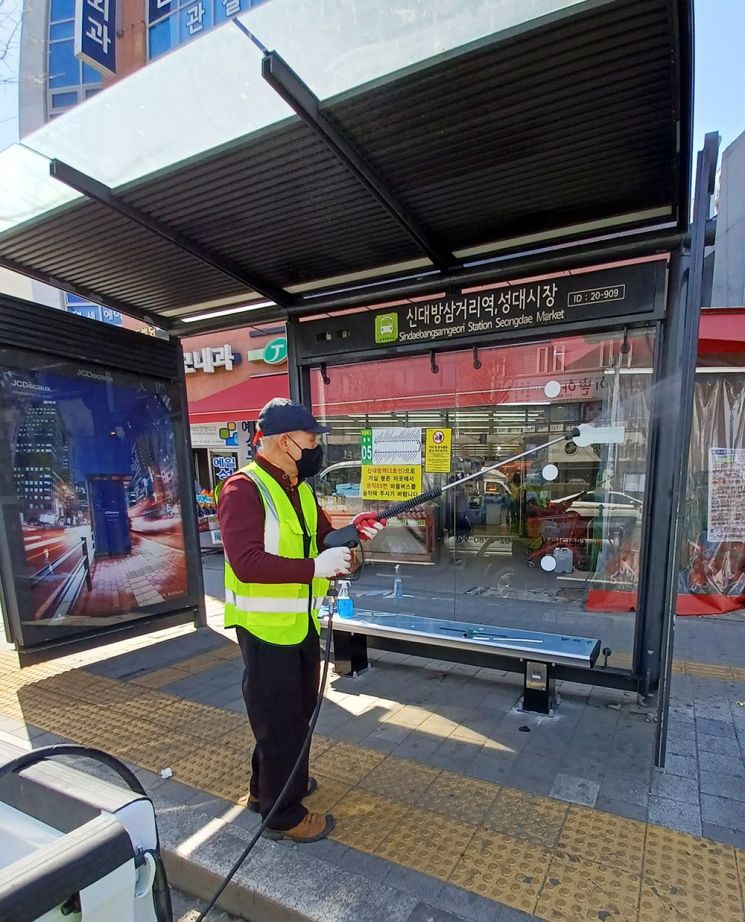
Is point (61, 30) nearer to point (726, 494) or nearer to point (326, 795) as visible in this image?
point (726, 494)

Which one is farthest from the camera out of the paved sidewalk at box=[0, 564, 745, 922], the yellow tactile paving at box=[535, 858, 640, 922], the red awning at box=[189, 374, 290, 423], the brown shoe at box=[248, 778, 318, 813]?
the red awning at box=[189, 374, 290, 423]

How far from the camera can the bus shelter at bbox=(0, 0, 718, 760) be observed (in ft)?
7.27

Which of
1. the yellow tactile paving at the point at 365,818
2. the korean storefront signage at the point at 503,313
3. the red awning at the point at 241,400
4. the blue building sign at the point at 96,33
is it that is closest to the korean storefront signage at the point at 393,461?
the korean storefront signage at the point at 503,313

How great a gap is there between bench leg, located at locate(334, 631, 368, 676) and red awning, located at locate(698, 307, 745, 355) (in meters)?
4.28

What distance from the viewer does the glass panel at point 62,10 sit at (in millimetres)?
12266

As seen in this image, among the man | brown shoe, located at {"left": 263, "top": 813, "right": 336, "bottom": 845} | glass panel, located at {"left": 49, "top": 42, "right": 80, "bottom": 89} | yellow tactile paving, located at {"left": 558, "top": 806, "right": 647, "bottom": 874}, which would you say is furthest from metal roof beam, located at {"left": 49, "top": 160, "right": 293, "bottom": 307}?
glass panel, located at {"left": 49, "top": 42, "right": 80, "bottom": 89}

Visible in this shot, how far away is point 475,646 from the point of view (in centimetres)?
346

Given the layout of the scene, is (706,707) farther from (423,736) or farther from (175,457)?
(175,457)

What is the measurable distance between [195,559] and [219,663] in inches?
48.7

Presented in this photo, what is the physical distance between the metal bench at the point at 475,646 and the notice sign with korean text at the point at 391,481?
102 cm

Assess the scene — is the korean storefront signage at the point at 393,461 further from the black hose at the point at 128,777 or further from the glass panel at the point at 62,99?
the glass panel at the point at 62,99

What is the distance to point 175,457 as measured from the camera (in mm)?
5227

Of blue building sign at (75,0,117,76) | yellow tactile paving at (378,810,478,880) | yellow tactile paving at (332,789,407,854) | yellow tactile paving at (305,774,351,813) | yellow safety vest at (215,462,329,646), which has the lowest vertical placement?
yellow tactile paving at (305,774,351,813)

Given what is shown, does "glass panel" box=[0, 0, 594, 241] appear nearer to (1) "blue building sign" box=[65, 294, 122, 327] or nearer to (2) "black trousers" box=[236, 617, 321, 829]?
(2) "black trousers" box=[236, 617, 321, 829]
